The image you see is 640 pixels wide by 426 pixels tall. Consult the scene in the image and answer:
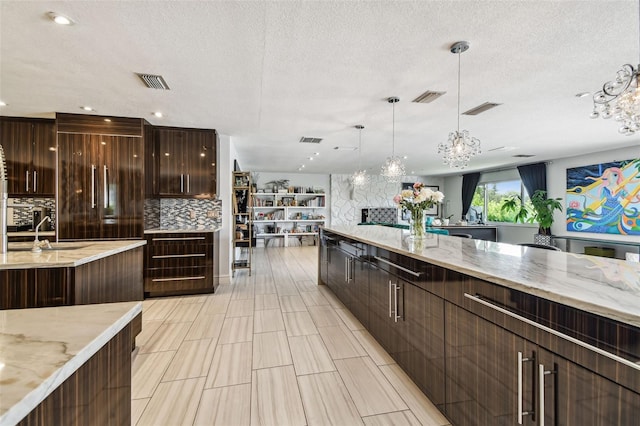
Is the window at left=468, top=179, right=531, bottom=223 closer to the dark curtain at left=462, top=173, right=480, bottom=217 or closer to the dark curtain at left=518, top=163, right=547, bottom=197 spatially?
the dark curtain at left=462, top=173, right=480, bottom=217

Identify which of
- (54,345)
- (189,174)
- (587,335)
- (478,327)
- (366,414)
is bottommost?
(366,414)

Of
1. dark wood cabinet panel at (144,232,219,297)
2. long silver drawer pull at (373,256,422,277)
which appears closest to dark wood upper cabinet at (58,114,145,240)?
dark wood cabinet panel at (144,232,219,297)

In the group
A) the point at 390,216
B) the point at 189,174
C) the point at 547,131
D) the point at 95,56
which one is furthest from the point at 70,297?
the point at 390,216

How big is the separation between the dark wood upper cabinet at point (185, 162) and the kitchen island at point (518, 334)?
11.2 feet

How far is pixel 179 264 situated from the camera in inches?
163

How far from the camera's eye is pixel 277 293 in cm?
423

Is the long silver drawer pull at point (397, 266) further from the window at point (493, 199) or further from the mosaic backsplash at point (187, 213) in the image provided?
the window at point (493, 199)

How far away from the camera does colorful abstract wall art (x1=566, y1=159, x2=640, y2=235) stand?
5668 mm

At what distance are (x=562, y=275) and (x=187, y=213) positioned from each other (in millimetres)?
4725

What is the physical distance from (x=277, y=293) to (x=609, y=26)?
418cm

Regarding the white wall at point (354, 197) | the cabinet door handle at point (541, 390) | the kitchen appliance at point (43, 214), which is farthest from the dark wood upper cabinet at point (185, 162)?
the white wall at point (354, 197)

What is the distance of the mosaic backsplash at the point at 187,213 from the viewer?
15.4 ft

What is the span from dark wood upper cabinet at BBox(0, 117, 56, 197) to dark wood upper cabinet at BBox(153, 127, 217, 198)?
136cm

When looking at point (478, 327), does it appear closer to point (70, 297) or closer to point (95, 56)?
point (70, 297)
